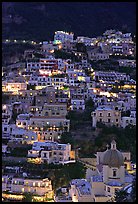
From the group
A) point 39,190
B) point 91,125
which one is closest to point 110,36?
point 91,125

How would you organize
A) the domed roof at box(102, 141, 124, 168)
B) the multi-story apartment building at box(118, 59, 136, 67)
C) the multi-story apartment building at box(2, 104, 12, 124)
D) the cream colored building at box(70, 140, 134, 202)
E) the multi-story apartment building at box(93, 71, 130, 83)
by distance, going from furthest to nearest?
1. the multi-story apartment building at box(118, 59, 136, 67)
2. the multi-story apartment building at box(93, 71, 130, 83)
3. the multi-story apartment building at box(2, 104, 12, 124)
4. the domed roof at box(102, 141, 124, 168)
5. the cream colored building at box(70, 140, 134, 202)

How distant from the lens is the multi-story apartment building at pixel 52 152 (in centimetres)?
1027

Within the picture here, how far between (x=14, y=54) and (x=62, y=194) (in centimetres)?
1246

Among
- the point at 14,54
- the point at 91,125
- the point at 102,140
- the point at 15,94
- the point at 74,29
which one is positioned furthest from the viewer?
the point at 74,29

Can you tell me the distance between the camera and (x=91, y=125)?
1188 centimetres

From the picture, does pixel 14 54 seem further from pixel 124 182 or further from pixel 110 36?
pixel 124 182

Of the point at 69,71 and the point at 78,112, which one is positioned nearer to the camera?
the point at 78,112

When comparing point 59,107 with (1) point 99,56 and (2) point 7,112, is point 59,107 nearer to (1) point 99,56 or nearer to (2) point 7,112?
(2) point 7,112

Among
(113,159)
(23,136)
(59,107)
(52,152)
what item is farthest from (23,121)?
(113,159)

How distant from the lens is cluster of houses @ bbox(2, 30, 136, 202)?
24.0ft

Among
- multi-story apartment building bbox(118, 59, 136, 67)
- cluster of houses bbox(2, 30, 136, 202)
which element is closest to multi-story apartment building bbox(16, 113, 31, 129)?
cluster of houses bbox(2, 30, 136, 202)

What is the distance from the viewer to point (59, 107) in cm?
1241

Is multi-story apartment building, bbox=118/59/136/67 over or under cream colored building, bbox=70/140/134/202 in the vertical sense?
over

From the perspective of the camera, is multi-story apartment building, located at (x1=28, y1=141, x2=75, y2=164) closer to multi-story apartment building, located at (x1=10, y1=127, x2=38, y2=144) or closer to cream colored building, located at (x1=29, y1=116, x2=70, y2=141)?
multi-story apartment building, located at (x1=10, y1=127, x2=38, y2=144)
